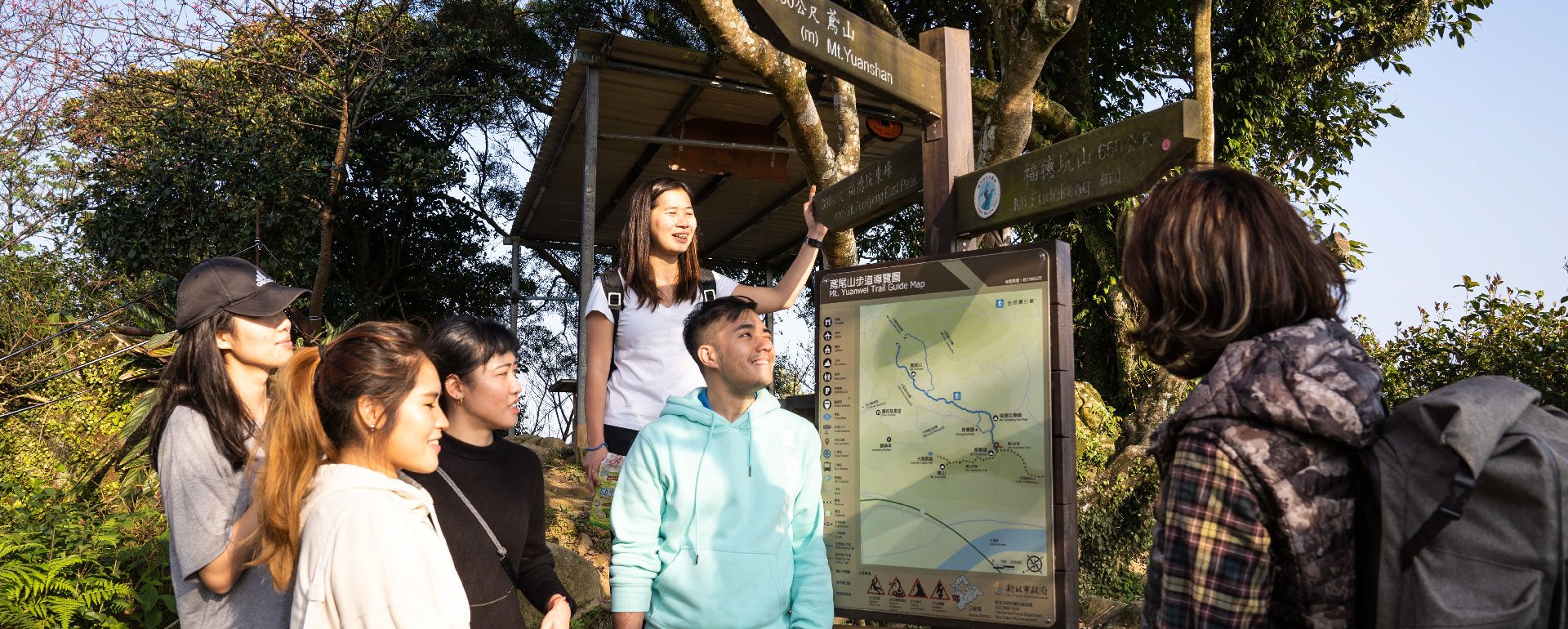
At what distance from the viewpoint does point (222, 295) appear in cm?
272

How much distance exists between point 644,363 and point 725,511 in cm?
81

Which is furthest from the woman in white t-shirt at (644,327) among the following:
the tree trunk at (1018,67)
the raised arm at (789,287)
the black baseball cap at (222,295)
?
the tree trunk at (1018,67)

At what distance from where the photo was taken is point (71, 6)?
10.2 meters

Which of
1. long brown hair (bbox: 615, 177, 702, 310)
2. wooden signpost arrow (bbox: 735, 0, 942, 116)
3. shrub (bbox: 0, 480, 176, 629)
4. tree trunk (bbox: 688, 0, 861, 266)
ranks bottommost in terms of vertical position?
shrub (bbox: 0, 480, 176, 629)

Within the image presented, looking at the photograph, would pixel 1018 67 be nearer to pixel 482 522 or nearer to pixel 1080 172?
pixel 1080 172

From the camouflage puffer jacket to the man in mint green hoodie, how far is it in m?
1.59

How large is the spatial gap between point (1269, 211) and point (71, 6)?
11869mm

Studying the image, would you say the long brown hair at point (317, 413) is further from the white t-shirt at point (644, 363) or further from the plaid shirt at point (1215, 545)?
the plaid shirt at point (1215, 545)

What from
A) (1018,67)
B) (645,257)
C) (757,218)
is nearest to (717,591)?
(645,257)

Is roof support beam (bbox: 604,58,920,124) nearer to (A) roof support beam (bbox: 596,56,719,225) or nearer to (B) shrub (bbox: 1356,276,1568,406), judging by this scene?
(A) roof support beam (bbox: 596,56,719,225)

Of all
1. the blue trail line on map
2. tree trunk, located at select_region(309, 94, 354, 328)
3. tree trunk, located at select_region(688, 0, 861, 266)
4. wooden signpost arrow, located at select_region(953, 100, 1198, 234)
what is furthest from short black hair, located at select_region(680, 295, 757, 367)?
tree trunk, located at select_region(309, 94, 354, 328)

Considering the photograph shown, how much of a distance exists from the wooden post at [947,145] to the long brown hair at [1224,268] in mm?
1789

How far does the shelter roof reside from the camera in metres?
7.75

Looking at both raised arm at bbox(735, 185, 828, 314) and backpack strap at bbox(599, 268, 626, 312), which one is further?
raised arm at bbox(735, 185, 828, 314)
